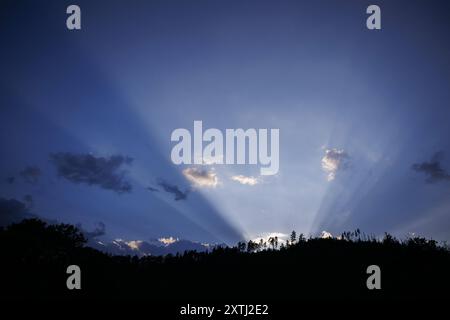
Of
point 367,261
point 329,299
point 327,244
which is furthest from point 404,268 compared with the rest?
point 327,244

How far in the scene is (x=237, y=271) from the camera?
6238 centimetres

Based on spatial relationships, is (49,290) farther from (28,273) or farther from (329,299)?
(329,299)

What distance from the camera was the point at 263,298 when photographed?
4344cm

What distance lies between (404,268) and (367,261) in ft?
20.6

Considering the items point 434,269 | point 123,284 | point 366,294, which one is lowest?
point 123,284

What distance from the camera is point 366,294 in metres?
37.0

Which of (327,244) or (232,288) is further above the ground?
(327,244)

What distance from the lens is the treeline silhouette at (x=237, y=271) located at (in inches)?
1576

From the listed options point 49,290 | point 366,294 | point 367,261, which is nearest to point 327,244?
point 367,261

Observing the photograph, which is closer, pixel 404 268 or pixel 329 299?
pixel 329 299

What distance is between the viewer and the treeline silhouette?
4003cm
